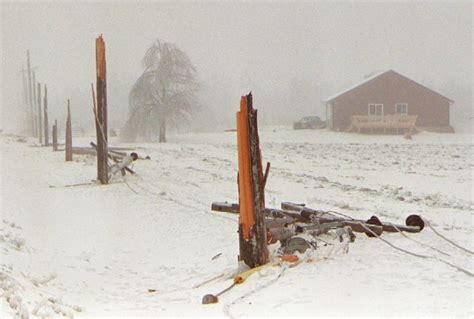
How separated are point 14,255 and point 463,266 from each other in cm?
646

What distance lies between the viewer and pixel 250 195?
8.22 m

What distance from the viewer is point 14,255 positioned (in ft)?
28.8

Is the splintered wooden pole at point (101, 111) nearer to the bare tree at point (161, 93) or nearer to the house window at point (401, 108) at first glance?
the bare tree at point (161, 93)

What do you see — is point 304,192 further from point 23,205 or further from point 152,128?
point 152,128

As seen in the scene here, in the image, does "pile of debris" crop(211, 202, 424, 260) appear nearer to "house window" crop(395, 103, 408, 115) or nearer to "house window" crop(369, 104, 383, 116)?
"house window" crop(369, 104, 383, 116)

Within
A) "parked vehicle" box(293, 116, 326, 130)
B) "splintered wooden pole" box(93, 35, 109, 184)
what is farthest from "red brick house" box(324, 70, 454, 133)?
"splintered wooden pole" box(93, 35, 109, 184)

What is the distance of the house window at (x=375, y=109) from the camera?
1989 inches

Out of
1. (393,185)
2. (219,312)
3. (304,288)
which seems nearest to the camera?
(219,312)

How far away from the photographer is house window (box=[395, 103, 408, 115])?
165ft

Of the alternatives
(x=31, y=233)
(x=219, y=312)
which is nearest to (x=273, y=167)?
(x=31, y=233)

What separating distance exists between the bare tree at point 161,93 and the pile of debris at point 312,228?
3878cm

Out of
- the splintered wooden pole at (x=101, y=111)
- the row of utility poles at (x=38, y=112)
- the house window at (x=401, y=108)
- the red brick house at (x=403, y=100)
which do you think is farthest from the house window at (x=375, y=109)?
the splintered wooden pole at (x=101, y=111)

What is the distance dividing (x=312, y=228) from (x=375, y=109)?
142 feet

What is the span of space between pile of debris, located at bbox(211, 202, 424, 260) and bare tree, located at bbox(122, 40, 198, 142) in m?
38.8
